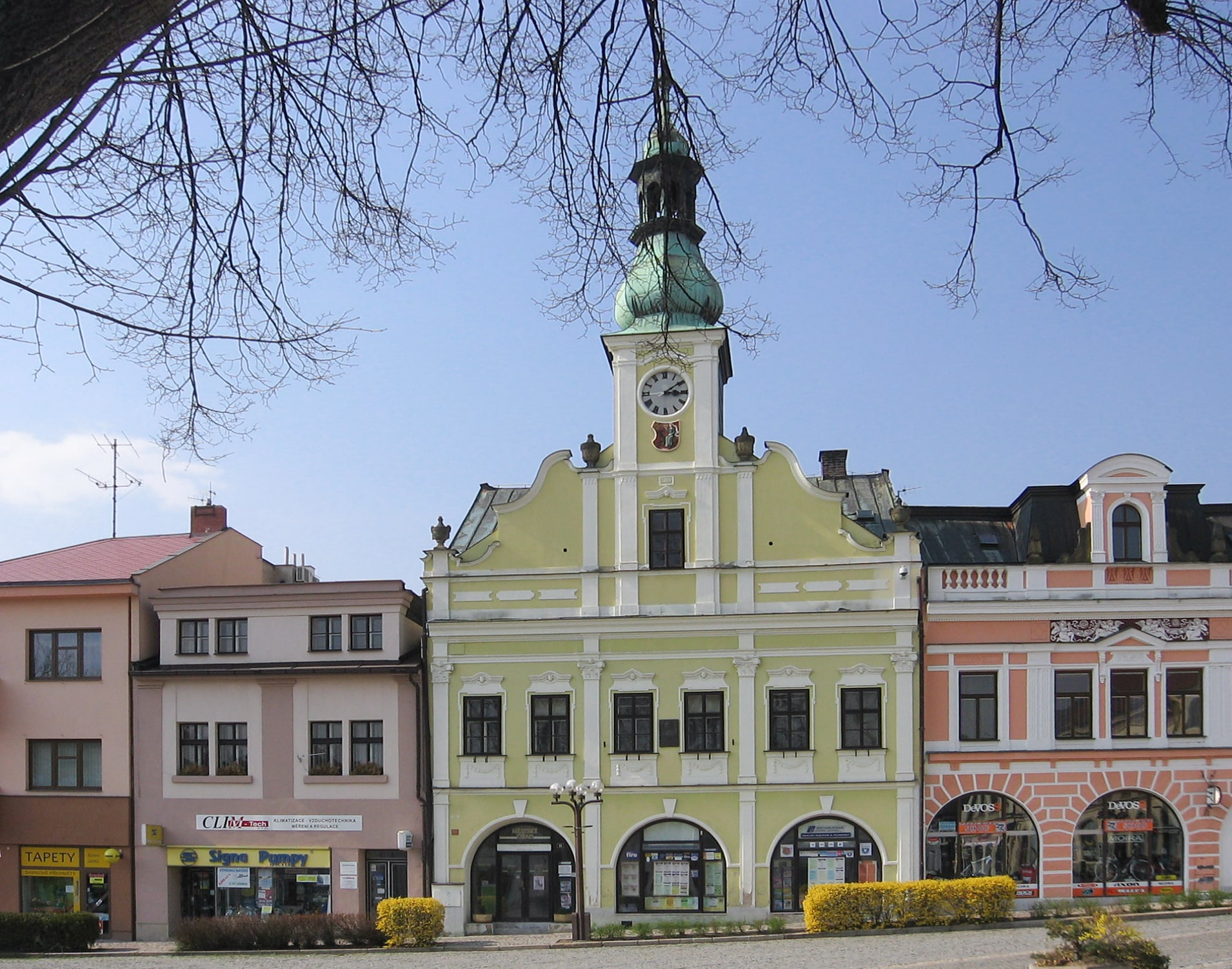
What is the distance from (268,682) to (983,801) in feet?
48.0

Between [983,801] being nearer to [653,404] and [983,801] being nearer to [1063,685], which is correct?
[1063,685]

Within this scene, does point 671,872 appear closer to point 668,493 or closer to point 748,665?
point 748,665

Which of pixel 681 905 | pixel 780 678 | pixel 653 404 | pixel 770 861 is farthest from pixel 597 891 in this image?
pixel 653 404

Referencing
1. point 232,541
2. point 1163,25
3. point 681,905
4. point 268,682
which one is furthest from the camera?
point 232,541

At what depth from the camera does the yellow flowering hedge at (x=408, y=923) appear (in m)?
23.6

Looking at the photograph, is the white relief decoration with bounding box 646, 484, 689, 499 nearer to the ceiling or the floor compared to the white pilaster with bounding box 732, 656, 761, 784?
nearer to the ceiling

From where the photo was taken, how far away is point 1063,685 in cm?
2656

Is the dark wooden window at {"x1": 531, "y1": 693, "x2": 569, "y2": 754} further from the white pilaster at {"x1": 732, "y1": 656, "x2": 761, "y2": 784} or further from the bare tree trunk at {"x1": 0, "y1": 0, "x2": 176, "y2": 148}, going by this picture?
the bare tree trunk at {"x1": 0, "y1": 0, "x2": 176, "y2": 148}

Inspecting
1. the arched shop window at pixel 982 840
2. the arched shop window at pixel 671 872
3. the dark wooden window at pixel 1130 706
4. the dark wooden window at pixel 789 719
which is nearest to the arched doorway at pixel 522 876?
the arched shop window at pixel 671 872

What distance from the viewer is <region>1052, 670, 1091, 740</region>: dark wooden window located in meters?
→ 26.4

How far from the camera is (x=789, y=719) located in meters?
26.7

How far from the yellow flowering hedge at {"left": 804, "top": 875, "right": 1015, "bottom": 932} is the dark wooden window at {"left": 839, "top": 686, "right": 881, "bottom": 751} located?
3828 millimetres

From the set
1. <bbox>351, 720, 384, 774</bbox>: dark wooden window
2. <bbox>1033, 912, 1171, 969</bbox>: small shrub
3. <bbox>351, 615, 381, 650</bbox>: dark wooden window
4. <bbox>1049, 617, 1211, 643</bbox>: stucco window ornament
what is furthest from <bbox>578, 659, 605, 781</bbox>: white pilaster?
<bbox>1033, 912, 1171, 969</bbox>: small shrub

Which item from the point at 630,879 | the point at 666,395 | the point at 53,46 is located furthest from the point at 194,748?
the point at 53,46
